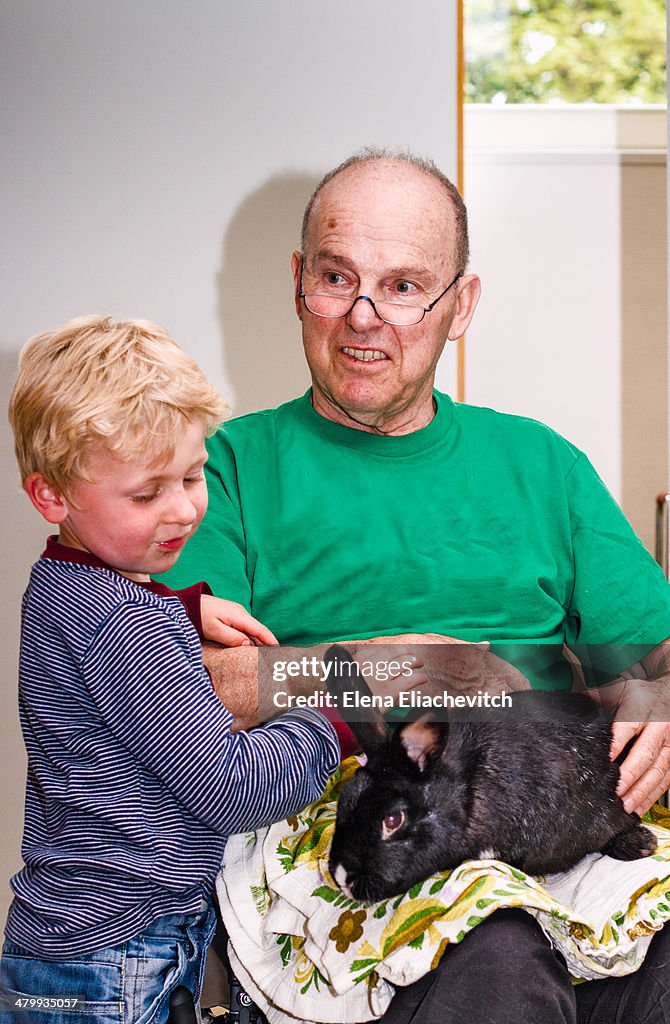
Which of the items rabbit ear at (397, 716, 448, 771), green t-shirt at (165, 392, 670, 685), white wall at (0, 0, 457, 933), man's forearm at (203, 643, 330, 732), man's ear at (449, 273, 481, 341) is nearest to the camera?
rabbit ear at (397, 716, 448, 771)

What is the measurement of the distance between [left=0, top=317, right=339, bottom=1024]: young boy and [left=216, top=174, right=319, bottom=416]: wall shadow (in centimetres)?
80

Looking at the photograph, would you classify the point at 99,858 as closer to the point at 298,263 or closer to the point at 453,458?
the point at 453,458

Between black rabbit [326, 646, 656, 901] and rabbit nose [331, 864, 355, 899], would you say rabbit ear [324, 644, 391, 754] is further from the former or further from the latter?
rabbit nose [331, 864, 355, 899]

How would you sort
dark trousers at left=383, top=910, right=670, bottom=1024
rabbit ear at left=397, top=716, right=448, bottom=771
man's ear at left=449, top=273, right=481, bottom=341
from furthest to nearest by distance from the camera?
1. man's ear at left=449, top=273, right=481, bottom=341
2. rabbit ear at left=397, top=716, right=448, bottom=771
3. dark trousers at left=383, top=910, right=670, bottom=1024

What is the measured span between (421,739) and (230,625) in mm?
258

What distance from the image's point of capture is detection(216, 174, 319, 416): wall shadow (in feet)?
5.74

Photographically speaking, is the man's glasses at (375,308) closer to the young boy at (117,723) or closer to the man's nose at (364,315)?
the man's nose at (364,315)

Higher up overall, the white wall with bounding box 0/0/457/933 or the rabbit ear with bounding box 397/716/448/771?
the white wall with bounding box 0/0/457/933

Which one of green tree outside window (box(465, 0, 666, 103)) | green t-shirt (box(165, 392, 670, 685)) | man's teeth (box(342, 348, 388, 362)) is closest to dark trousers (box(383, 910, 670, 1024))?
green t-shirt (box(165, 392, 670, 685))

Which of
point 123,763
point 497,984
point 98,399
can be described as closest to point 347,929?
point 497,984

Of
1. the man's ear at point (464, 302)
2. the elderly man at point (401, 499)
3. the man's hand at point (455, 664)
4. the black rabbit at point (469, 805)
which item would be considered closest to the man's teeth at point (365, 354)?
the elderly man at point (401, 499)

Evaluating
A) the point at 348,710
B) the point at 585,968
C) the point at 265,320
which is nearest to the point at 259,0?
the point at 265,320

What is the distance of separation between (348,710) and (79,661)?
0.94 ft

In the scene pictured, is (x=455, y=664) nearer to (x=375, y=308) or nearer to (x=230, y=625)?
(x=230, y=625)
